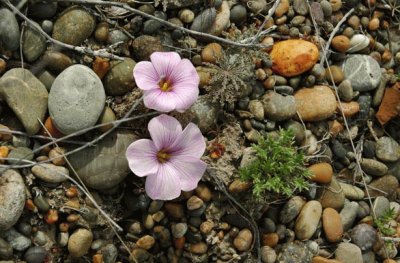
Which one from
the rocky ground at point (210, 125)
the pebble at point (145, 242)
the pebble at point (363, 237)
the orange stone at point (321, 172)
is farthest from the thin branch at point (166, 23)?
the pebble at point (363, 237)

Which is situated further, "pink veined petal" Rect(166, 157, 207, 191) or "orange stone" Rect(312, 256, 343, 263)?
"orange stone" Rect(312, 256, 343, 263)

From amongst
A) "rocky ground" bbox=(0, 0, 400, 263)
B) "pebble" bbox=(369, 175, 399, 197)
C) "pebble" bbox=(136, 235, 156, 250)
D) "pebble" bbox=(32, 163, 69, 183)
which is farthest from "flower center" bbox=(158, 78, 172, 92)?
"pebble" bbox=(369, 175, 399, 197)

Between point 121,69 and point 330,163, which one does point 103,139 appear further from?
point 330,163

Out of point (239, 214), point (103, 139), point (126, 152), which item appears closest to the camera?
point (126, 152)

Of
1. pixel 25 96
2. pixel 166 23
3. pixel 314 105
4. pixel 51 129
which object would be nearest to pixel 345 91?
pixel 314 105

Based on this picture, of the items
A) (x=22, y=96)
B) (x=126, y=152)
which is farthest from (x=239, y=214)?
(x=22, y=96)

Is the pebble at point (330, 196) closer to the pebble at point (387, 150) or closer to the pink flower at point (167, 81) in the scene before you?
the pebble at point (387, 150)

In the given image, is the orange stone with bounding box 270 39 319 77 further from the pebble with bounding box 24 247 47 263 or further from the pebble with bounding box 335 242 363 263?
the pebble with bounding box 24 247 47 263
